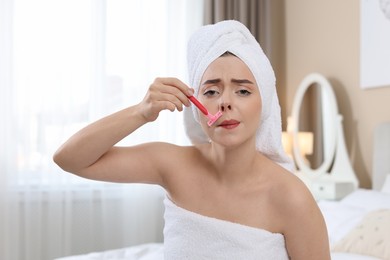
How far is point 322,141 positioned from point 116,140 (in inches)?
111

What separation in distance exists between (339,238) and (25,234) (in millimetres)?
2188

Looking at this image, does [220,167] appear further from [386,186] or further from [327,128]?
[327,128]

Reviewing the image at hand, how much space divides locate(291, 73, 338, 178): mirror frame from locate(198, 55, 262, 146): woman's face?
2537 mm

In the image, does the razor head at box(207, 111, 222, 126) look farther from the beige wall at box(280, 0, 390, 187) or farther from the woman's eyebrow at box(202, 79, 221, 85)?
the beige wall at box(280, 0, 390, 187)

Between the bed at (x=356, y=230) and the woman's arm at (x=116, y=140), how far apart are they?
1173mm

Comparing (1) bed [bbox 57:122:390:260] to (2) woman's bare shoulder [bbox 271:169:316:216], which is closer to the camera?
(2) woman's bare shoulder [bbox 271:169:316:216]

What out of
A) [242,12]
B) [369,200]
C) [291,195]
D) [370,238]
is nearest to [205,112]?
[291,195]

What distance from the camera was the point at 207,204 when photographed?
111cm

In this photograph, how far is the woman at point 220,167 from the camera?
1.03 m

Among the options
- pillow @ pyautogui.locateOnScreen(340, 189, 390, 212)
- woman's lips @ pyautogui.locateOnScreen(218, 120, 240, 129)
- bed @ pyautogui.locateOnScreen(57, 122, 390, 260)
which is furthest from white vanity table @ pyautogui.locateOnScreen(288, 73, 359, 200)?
woman's lips @ pyautogui.locateOnScreen(218, 120, 240, 129)

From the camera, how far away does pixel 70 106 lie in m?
3.67

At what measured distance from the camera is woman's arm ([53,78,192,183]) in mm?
995

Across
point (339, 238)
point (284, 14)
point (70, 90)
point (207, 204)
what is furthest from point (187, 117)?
point (284, 14)

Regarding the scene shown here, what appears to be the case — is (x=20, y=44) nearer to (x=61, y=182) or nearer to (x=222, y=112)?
(x=61, y=182)
